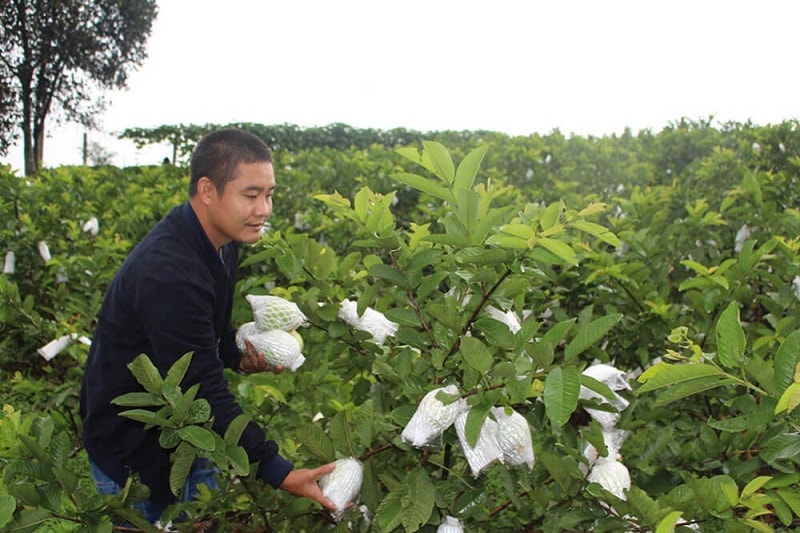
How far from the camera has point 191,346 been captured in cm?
163

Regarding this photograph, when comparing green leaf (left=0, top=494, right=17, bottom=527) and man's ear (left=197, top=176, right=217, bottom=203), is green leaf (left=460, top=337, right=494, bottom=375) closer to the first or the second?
green leaf (left=0, top=494, right=17, bottom=527)

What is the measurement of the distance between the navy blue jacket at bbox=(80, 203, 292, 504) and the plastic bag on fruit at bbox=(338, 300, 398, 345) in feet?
1.15

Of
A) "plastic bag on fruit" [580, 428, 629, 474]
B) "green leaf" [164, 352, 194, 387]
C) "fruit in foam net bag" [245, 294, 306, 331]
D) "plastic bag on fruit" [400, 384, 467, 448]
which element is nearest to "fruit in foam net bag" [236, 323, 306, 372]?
"fruit in foam net bag" [245, 294, 306, 331]

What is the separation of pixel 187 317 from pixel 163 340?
76 mm

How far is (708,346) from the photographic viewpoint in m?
2.03

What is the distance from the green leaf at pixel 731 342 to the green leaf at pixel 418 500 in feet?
1.95

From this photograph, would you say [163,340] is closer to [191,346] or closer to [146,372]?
[191,346]

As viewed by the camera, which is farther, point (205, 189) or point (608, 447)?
point (205, 189)

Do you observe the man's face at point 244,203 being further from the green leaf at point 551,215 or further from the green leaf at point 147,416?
the green leaf at point 551,215

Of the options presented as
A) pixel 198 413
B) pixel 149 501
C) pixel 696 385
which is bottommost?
pixel 149 501

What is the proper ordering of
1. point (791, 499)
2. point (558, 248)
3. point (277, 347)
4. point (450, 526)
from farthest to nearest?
point (277, 347) → point (450, 526) → point (791, 499) → point (558, 248)

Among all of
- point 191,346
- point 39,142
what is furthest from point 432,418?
point 39,142

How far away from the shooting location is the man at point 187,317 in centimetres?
163

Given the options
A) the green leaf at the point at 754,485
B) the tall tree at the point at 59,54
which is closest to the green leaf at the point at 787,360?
the green leaf at the point at 754,485
